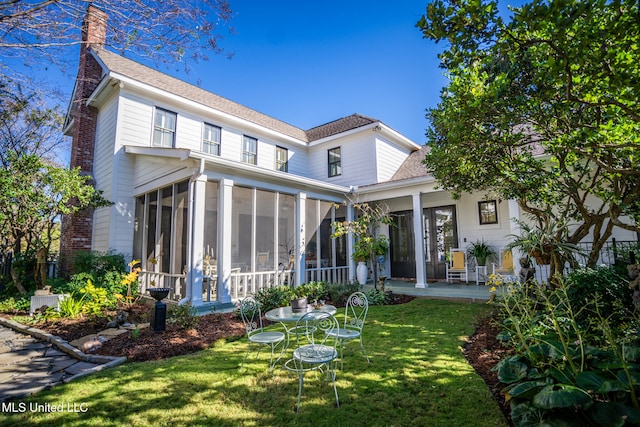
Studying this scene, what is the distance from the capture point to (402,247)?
1141 cm

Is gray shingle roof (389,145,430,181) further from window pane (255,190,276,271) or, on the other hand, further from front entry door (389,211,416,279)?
window pane (255,190,276,271)

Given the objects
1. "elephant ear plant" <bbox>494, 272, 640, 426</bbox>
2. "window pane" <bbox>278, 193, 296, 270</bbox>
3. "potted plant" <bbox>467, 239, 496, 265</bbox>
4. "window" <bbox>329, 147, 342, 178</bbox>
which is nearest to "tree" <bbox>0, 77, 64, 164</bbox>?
"window pane" <bbox>278, 193, 296, 270</bbox>

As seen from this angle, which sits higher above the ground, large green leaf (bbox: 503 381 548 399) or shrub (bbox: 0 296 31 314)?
large green leaf (bbox: 503 381 548 399)

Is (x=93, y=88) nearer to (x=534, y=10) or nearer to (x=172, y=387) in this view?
(x=172, y=387)

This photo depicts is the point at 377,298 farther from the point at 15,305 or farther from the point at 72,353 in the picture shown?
the point at 15,305

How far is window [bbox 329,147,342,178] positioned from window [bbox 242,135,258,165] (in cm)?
309

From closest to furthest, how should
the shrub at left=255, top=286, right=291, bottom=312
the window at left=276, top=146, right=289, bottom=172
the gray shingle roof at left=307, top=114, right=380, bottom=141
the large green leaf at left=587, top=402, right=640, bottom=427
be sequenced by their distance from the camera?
the large green leaf at left=587, top=402, right=640, bottom=427
the shrub at left=255, top=286, right=291, bottom=312
the gray shingle roof at left=307, top=114, right=380, bottom=141
the window at left=276, top=146, right=289, bottom=172

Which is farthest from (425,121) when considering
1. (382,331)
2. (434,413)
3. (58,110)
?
(58,110)

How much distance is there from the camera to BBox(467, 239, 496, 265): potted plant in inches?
371

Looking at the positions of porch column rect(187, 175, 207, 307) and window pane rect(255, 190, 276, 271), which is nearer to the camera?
porch column rect(187, 175, 207, 307)

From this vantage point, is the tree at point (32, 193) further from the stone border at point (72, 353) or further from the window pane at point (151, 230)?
the stone border at point (72, 353)

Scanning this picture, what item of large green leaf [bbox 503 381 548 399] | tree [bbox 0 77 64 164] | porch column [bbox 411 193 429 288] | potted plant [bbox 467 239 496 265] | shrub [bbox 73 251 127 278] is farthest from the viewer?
tree [bbox 0 77 64 164]

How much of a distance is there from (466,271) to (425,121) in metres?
5.31

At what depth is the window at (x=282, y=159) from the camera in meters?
12.7
